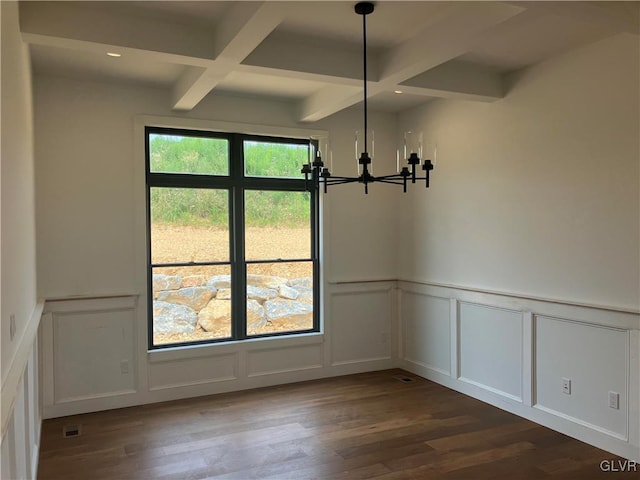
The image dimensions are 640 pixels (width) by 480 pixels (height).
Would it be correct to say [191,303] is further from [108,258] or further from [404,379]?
→ [404,379]

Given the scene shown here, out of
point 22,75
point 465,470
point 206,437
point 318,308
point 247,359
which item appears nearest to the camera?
Answer: point 22,75

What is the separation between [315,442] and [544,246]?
2262 millimetres

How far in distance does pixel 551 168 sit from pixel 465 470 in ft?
7.42

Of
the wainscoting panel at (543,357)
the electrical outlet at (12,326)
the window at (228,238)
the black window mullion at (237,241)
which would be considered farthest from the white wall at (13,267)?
the wainscoting panel at (543,357)

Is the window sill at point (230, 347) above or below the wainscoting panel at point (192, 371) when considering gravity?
above

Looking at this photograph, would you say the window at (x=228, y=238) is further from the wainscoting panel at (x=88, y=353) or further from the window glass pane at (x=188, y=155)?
the wainscoting panel at (x=88, y=353)

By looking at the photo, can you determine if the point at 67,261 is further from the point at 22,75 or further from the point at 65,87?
the point at 22,75

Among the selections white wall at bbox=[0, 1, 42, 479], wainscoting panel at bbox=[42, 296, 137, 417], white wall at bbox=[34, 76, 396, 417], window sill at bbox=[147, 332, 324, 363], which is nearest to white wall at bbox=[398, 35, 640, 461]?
window sill at bbox=[147, 332, 324, 363]

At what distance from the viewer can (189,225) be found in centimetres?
476

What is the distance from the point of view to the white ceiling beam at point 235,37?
8.66ft

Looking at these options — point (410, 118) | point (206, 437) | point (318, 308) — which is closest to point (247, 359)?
point (318, 308)

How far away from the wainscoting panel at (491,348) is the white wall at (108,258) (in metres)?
1.50

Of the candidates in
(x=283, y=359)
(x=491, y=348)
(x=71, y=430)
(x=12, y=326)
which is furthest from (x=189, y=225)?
(x=491, y=348)

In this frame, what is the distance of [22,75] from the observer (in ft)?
9.57
